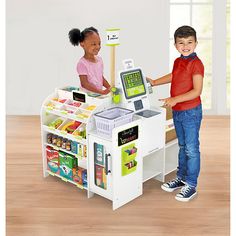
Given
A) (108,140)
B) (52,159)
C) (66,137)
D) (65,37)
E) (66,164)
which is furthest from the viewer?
(65,37)

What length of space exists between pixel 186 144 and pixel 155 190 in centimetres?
45

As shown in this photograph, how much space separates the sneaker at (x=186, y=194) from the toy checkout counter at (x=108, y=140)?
26 centimetres

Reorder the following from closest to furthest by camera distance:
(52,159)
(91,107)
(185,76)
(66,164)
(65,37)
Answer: (185,76) < (91,107) < (66,164) < (52,159) < (65,37)

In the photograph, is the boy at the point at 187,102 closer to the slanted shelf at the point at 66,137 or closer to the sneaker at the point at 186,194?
the sneaker at the point at 186,194

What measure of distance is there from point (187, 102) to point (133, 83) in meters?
0.42

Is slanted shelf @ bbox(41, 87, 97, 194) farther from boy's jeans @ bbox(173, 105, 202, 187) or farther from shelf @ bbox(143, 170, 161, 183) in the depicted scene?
boy's jeans @ bbox(173, 105, 202, 187)

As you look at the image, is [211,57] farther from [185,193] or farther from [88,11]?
[185,193]

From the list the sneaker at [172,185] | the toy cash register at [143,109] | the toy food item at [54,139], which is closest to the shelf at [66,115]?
the toy food item at [54,139]

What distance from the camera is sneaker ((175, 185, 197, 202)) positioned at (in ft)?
10.6

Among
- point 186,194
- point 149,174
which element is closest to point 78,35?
point 149,174

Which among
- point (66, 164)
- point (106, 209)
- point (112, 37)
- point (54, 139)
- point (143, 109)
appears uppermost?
point (112, 37)

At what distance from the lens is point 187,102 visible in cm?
312

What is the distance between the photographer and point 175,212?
10.1 ft

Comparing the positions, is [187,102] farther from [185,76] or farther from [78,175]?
[78,175]
